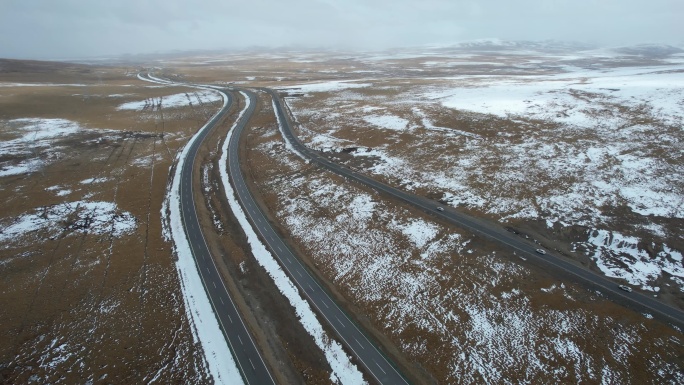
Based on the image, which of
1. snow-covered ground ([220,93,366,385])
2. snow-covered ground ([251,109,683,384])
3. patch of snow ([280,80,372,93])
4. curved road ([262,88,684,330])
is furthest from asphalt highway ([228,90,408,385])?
patch of snow ([280,80,372,93])

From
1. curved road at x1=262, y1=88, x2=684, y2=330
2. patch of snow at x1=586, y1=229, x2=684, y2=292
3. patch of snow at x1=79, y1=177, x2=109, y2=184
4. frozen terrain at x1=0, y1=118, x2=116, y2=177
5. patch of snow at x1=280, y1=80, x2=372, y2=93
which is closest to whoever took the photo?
curved road at x1=262, y1=88, x2=684, y2=330

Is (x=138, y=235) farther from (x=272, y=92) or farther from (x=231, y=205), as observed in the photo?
(x=272, y=92)

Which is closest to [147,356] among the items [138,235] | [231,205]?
[138,235]

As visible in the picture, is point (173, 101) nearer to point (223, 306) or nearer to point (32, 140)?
point (32, 140)

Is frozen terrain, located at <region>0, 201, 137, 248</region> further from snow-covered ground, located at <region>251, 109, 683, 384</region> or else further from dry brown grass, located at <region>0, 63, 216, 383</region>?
snow-covered ground, located at <region>251, 109, 683, 384</region>

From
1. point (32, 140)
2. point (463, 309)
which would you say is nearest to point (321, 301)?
point (463, 309)

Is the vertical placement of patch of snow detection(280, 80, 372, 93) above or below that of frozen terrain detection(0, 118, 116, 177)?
above

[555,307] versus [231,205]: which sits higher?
[231,205]
